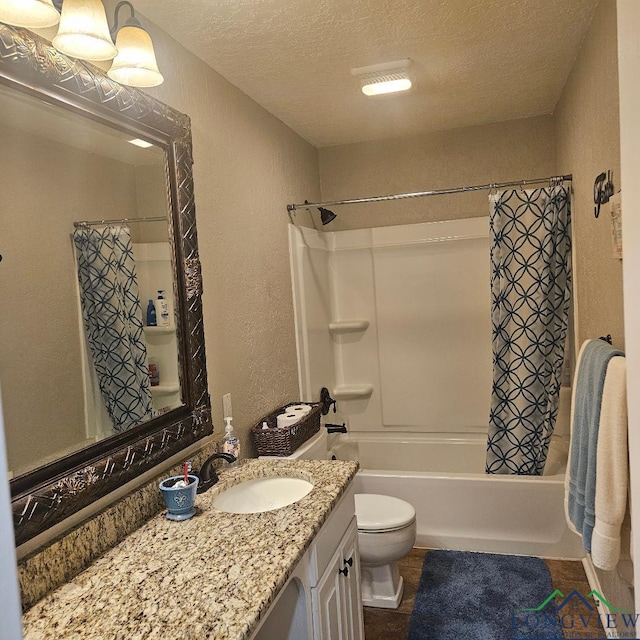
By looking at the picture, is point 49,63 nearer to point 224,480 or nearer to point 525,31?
point 224,480

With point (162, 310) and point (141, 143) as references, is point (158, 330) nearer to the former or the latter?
point (162, 310)

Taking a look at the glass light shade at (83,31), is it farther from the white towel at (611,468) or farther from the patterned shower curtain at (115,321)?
the white towel at (611,468)

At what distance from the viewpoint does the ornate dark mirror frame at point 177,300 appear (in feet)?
4.25

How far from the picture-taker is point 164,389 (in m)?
1.84

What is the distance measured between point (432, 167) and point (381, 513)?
222cm

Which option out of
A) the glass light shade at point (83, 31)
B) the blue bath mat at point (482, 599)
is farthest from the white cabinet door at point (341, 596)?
the glass light shade at point (83, 31)

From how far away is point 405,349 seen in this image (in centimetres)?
379

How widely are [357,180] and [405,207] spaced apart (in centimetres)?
38

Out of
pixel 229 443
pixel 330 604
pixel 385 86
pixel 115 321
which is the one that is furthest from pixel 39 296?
pixel 385 86

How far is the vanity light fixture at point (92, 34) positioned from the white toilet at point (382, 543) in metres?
1.64

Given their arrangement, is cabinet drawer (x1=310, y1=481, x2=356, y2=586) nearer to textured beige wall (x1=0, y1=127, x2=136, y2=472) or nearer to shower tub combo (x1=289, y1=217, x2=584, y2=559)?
textured beige wall (x1=0, y1=127, x2=136, y2=472)

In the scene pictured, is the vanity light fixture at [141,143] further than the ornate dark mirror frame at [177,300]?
Yes

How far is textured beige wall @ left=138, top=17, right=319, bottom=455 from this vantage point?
2.15 meters

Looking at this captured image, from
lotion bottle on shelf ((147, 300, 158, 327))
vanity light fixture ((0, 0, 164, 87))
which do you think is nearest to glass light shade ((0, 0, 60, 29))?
vanity light fixture ((0, 0, 164, 87))
